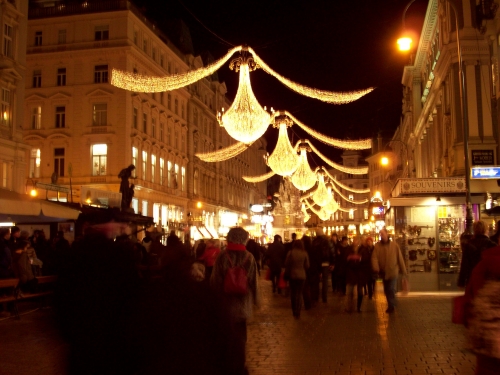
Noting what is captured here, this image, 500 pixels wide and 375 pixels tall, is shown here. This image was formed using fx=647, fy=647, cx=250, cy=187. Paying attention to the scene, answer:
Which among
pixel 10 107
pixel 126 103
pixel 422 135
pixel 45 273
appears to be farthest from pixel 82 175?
pixel 45 273

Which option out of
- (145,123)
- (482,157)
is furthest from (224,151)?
(482,157)

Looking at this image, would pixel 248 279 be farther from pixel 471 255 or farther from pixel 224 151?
pixel 224 151

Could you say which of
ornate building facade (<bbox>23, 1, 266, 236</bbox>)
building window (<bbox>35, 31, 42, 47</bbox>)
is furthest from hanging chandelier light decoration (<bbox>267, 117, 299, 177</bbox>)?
building window (<bbox>35, 31, 42, 47</bbox>)

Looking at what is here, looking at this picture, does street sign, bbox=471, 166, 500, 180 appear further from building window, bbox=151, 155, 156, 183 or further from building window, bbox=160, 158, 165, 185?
building window, bbox=160, 158, 165, 185

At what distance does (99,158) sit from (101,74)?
20.3 feet

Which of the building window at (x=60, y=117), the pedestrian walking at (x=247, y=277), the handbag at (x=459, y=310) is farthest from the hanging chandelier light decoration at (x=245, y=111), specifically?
the building window at (x=60, y=117)

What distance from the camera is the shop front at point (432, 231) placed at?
19062mm

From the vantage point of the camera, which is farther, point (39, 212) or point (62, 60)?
point (62, 60)

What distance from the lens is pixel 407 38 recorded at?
1891 cm

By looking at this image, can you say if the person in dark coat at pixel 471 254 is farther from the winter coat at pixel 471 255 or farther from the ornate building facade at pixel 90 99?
the ornate building facade at pixel 90 99

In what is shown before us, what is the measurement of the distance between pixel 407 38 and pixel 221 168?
58.1 metres

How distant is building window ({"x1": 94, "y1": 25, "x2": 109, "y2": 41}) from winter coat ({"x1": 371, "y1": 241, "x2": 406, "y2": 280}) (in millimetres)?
36781

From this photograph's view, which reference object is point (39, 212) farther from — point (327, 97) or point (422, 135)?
point (422, 135)

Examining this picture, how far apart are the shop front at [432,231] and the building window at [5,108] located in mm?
19660
